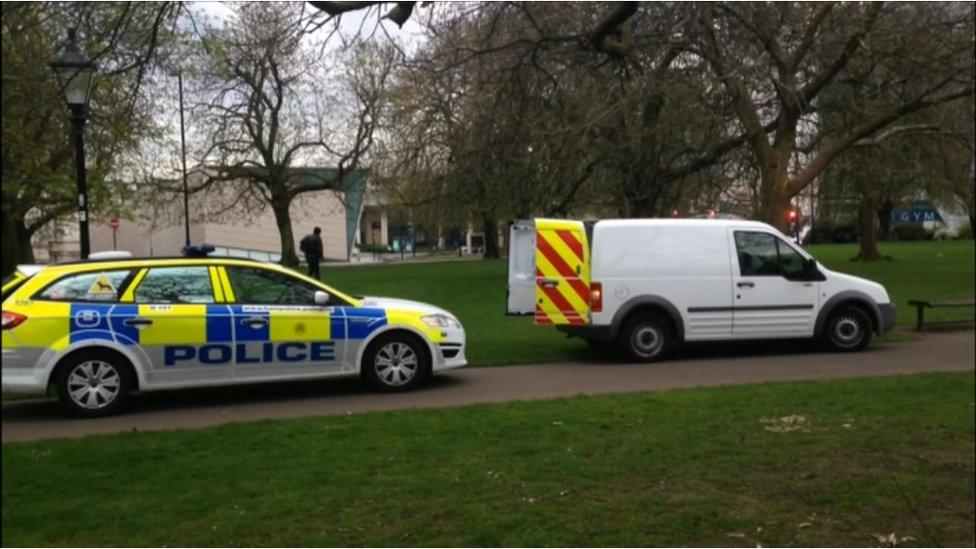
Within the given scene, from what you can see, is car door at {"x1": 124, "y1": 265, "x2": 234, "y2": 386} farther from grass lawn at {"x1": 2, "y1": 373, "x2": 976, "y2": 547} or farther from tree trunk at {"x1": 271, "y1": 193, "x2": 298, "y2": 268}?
tree trunk at {"x1": 271, "y1": 193, "x2": 298, "y2": 268}

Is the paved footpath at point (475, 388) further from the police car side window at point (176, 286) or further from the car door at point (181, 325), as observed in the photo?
the police car side window at point (176, 286)

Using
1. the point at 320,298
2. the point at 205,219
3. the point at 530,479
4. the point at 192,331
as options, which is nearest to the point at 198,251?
the point at 192,331

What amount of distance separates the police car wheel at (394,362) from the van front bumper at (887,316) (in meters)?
6.43

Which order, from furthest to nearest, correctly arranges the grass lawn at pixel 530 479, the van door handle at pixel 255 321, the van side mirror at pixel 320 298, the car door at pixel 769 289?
the car door at pixel 769 289 → the van side mirror at pixel 320 298 → the van door handle at pixel 255 321 → the grass lawn at pixel 530 479

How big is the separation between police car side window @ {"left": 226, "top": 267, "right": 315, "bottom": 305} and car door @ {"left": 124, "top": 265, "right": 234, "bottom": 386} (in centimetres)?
26

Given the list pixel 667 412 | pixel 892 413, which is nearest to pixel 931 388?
pixel 892 413

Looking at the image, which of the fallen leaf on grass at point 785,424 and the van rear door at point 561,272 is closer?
the fallen leaf on grass at point 785,424

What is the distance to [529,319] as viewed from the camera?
1753 centimetres

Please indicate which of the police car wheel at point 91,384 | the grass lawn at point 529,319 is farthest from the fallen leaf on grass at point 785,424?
the police car wheel at point 91,384

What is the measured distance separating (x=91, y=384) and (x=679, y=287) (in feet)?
23.1

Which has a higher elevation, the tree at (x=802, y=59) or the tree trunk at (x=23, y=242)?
the tree at (x=802, y=59)

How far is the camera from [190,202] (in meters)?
37.8

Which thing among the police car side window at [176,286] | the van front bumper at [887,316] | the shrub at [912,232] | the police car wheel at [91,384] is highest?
the shrub at [912,232]

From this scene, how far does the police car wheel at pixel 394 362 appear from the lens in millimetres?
9430
